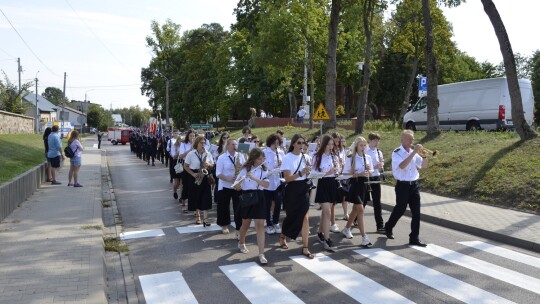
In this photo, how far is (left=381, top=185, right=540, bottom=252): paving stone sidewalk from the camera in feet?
28.6

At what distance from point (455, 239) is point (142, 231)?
5772 millimetres

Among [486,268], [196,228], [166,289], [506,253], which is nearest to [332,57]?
[196,228]

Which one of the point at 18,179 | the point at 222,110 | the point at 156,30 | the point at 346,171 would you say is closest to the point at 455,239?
the point at 346,171

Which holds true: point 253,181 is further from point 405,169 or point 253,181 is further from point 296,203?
point 405,169

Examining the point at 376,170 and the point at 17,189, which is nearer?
the point at 376,170

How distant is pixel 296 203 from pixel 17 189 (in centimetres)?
726

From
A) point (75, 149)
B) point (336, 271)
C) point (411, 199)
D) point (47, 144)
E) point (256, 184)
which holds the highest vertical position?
point (47, 144)

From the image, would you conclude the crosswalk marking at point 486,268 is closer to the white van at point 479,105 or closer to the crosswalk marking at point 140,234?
the crosswalk marking at point 140,234

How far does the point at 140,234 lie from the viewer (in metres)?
Result: 9.52

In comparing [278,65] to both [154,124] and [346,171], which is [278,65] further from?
[346,171]

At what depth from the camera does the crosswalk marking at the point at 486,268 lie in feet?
20.7

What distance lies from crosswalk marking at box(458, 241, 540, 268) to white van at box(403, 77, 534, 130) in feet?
48.1

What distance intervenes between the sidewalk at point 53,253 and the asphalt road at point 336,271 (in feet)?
2.08

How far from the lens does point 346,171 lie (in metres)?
8.78
